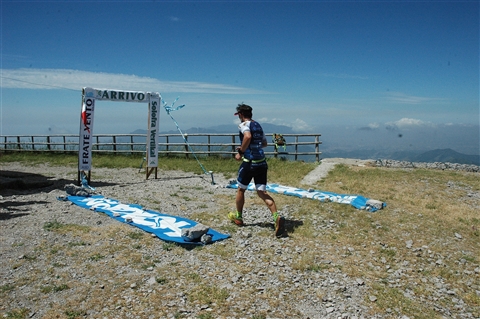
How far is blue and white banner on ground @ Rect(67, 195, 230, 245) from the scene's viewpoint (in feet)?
21.7

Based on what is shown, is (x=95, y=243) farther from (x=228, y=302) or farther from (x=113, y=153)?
(x=113, y=153)

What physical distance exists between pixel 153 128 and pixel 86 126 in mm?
2660

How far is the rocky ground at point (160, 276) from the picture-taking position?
14.2 feet

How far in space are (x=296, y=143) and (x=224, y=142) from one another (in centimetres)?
405

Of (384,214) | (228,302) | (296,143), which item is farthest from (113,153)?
(228,302)

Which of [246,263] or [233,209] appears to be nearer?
[246,263]

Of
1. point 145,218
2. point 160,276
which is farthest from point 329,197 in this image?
point 160,276

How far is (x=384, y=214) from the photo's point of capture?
8.22m

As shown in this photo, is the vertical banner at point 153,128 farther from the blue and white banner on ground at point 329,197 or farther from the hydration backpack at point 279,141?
the hydration backpack at point 279,141

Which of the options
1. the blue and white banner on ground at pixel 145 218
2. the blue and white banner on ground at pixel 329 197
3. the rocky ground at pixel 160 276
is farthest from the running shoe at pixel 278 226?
the blue and white banner on ground at pixel 329 197

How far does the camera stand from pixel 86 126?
1168 centimetres

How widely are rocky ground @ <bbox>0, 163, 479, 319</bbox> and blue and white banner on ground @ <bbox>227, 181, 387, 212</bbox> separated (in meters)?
2.09

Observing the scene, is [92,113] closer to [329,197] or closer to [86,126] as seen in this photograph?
[86,126]

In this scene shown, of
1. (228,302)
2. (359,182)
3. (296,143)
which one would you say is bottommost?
(228,302)
